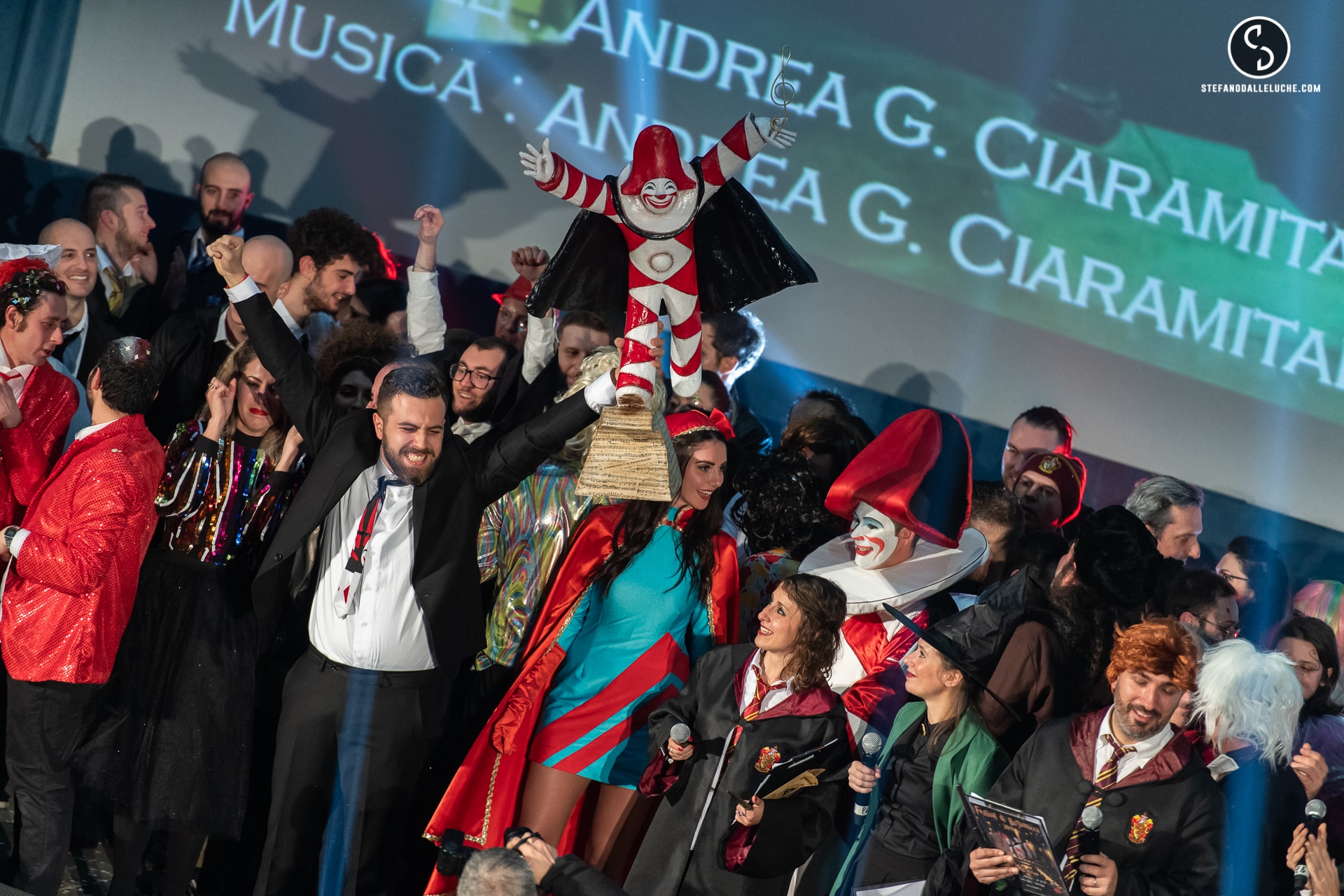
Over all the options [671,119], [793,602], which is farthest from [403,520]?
[671,119]

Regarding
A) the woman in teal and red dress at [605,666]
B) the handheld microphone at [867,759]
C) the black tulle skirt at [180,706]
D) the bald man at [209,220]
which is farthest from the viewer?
the bald man at [209,220]

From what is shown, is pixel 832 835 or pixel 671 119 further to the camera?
pixel 671 119

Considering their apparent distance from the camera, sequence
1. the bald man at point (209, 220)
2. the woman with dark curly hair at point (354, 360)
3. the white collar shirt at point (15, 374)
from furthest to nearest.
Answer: the bald man at point (209, 220)
the woman with dark curly hair at point (354, 360)
the white collar shirt at point (15, 374)

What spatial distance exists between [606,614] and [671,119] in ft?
11.6

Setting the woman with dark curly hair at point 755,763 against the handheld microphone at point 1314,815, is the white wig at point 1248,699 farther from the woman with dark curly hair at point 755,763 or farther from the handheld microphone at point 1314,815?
the woman with dark curly hair at point 755,763

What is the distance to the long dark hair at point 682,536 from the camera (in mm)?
4195

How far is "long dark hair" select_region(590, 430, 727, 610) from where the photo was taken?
13.8 feet

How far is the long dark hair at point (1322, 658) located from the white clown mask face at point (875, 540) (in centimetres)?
122

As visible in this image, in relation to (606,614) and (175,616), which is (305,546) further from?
(606,614)

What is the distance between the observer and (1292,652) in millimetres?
4137

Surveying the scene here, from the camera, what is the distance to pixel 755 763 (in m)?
3.71

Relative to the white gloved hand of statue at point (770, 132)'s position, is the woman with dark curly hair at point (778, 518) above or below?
below

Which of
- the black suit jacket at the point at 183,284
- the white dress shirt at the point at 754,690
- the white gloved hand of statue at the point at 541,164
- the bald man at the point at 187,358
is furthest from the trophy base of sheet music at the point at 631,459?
the black suit jacket at the point at 183,284

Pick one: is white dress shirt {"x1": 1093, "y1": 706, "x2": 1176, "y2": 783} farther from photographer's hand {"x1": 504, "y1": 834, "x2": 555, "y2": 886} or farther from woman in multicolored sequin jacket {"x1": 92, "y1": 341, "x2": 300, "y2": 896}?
woman in multicolored sequin jacket {"x1": 92, "y1": 341, "x2": 300, "y2": 896}
